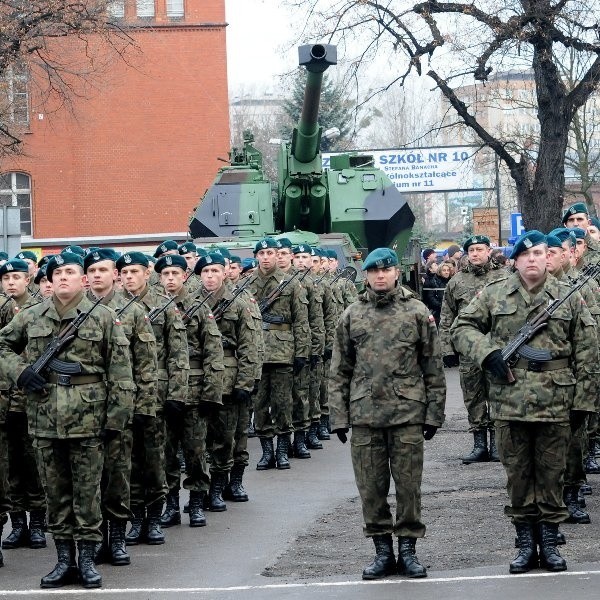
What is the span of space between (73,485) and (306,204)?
14.2 m

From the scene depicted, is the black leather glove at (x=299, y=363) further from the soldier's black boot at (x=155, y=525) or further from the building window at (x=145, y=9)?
the building window at (x=145, y=9)

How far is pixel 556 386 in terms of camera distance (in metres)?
8.98

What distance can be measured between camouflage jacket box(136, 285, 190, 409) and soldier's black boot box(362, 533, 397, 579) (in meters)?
2.21

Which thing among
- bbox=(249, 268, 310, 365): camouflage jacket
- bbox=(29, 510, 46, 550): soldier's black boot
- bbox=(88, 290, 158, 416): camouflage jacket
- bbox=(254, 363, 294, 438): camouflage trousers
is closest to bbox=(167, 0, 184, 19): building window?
bbox=(249, 268, 310, 365): camouflage jacket

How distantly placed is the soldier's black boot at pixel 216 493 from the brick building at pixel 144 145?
38.4m

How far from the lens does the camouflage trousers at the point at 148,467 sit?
34.7 ft

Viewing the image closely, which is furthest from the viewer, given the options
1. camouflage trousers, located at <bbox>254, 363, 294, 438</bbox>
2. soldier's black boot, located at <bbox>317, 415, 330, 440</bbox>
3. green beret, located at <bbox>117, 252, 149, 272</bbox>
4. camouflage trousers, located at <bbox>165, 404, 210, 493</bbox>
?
soldier's black boot, located at <bbox>317, 415, 330, 440</bbox>

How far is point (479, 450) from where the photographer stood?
575 inches

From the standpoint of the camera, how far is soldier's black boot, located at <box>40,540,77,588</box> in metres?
9.14

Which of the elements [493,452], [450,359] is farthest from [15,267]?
[450,359]

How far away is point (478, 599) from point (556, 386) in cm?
144

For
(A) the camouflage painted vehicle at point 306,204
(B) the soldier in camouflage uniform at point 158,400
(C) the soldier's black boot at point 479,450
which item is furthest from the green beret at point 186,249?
(A) the camouflage painted vehicle at point 306,204

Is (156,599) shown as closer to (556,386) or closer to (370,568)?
(370,568)

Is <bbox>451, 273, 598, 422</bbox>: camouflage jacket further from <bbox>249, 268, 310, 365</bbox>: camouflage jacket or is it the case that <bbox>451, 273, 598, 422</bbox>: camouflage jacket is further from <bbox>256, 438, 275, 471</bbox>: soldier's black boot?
<bbox>249, 268, 310, 365</bbox>: camouflage jacket
